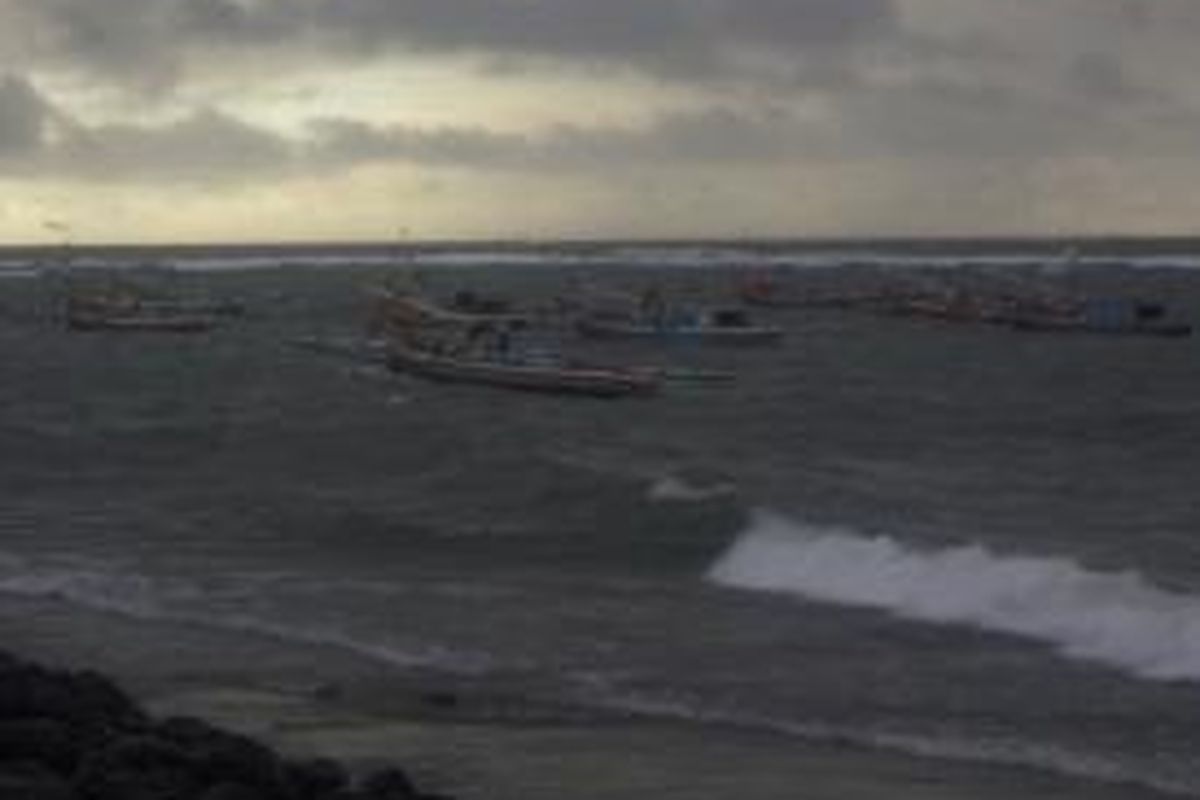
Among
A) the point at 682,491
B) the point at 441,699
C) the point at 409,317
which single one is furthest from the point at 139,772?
the point at 409,317

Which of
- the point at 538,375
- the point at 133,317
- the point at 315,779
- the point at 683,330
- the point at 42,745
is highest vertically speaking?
the point at 42,745

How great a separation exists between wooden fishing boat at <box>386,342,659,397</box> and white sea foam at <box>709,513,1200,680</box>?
32.9 meters

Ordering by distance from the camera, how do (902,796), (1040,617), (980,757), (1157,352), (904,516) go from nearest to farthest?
1. (902,796)
2. (980,757)
3. (1040,617)
4. (904,516)
5. (1157,352)

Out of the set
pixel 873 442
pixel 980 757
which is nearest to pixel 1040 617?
pixel 980 757

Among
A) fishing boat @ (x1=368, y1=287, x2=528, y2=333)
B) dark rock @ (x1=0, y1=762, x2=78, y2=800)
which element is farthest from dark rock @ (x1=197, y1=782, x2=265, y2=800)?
fishing boat @ (x1=368, y1=287, x2=528, y2=333)

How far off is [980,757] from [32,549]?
1930 cm

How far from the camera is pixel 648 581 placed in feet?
108

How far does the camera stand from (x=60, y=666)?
24531 millimetres

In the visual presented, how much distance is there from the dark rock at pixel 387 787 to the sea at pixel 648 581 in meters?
0.92

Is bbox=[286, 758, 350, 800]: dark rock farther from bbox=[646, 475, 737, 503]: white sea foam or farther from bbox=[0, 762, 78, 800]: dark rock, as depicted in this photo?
bbox=[646, 475, 737, 503]: white sea foam

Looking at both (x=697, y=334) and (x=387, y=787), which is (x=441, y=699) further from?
(x=697, y=334)

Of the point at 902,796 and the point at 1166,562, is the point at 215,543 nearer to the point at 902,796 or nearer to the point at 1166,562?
the point at 1166,562

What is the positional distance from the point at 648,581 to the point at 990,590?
4524 millimetres

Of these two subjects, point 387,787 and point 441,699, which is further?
point 441,699
